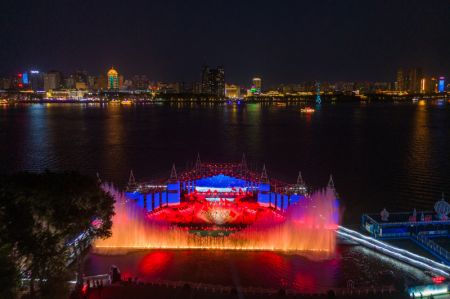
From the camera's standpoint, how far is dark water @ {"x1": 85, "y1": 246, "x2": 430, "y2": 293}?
36.1ft

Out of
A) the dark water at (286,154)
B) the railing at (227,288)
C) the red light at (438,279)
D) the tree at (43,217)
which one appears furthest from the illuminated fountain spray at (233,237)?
the dark water at (286,154)

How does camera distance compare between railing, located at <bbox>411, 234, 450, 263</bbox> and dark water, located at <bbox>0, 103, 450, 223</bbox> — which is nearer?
railing, located at <bbox>411, 234, 450, 263</bbox>

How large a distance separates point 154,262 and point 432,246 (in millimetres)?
7896

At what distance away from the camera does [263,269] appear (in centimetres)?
1169

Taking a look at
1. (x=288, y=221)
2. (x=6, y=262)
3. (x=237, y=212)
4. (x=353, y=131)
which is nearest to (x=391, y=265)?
(x=288, y=221)

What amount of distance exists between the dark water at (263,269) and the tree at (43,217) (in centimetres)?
275

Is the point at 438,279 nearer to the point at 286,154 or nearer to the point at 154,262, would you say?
the point at 154,262

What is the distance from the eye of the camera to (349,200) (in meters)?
22.1

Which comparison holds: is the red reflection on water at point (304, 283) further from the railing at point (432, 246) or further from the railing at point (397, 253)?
the railing at point (432, 246)

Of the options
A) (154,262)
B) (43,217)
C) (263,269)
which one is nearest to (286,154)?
(263,269)

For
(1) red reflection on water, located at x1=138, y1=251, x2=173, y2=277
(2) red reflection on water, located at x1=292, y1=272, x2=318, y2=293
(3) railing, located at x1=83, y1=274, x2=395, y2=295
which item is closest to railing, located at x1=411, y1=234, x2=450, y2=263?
(3) railing, located at x1=83, y1=274, x2=395, y2=295

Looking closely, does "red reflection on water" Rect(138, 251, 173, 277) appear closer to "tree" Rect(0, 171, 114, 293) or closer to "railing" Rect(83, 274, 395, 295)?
"railing" Rect(83, 274, 395, 295)

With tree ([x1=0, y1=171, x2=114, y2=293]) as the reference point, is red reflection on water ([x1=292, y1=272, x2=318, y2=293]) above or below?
below

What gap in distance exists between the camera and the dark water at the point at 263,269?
A: 1102 cm
